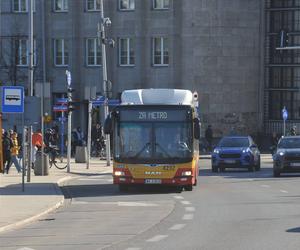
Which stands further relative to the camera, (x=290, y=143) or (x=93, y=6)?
(x=93, y=6)

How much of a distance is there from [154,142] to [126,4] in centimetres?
3694

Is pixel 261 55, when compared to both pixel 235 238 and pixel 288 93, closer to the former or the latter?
pixel 288 93

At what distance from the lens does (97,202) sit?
2158 centimetres

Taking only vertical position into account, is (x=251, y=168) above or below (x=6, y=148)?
below

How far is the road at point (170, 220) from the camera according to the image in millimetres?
13234

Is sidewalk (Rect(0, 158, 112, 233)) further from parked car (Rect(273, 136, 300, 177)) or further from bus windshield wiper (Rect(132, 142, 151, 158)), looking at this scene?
parked car (Rect(273, 136, 300, 177))

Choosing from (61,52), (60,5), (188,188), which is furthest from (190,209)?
(60,5)

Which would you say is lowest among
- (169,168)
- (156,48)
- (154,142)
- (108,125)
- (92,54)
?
(169,168)

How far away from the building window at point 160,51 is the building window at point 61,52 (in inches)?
258

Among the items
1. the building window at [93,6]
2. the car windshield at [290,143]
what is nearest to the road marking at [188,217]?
the car windshield at [290,143]

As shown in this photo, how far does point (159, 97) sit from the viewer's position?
80.7 ft

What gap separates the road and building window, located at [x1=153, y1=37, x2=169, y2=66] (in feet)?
107

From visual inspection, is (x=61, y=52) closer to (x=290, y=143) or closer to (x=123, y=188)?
(x=290, y=143)

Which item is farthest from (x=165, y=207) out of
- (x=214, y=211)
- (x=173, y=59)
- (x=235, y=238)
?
(x=173, y=59)
